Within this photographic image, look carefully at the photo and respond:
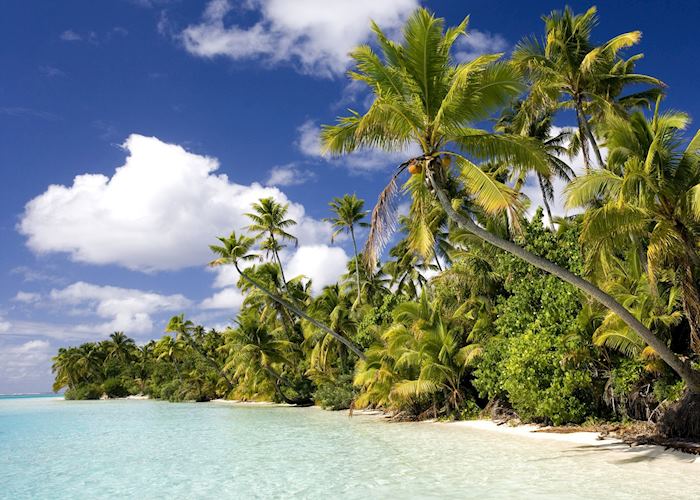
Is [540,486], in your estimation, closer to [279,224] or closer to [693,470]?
[693,470]

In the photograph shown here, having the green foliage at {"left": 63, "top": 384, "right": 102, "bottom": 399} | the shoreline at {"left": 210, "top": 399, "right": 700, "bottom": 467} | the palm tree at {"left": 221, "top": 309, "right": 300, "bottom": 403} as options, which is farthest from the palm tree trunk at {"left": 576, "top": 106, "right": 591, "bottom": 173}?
the green foliage at {"left": 63, "top": 384, "right": 102, "bottom": 399}

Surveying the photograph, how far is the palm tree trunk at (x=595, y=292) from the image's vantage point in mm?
8688

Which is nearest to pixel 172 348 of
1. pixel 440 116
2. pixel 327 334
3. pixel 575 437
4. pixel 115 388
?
pixel 115 388

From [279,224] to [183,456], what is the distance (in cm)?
1933

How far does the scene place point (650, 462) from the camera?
8789mm

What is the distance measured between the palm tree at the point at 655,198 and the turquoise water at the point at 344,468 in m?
3.46

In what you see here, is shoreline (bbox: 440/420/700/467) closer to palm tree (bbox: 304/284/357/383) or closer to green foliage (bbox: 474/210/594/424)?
green foliage (bbox: 474/210/594/424)

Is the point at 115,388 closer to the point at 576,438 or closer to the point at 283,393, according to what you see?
the point at 283,393

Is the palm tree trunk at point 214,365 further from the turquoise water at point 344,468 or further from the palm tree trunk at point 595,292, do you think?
the palm tree trunk at point 595,292

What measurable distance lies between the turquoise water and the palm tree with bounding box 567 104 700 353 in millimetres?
3457

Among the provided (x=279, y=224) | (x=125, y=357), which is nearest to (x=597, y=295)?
(x=279, y=224)

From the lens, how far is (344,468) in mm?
9992

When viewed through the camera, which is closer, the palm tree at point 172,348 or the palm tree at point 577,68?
the palm tree at point 577,68

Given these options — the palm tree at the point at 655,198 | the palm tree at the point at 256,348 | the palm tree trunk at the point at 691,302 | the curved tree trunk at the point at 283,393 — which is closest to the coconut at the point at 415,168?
the palm tree at the point at 655,198
